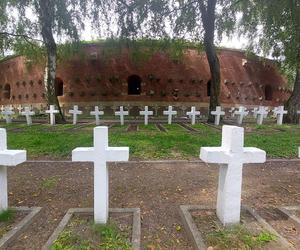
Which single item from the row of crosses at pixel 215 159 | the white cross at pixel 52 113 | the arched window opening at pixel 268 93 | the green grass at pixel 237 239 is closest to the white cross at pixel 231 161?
the row of crosses at pixel 215 159

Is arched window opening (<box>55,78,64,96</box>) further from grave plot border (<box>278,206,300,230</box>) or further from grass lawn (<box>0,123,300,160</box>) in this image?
grave plot border (<box>278,206,300,230</box>)

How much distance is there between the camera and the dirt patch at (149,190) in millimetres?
3393

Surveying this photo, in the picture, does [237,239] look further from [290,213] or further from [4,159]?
[4,159]

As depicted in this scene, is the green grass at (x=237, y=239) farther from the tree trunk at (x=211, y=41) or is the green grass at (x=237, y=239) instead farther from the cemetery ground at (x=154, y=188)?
the tree trunk at (x=211, y=41)

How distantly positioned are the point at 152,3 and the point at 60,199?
12877 millimetres

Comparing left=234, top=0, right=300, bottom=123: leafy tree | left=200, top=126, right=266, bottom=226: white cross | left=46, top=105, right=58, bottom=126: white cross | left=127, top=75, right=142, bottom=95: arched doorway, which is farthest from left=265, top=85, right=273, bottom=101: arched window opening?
left=200, top=126, right=266, bottom=226: white cross

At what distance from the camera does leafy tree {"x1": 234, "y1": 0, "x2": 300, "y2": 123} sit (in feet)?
48.6

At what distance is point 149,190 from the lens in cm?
484

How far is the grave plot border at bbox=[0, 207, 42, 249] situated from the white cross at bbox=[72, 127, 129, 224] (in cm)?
76

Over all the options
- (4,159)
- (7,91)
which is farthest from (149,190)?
(7,91)

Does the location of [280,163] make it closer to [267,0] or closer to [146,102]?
[267,0]

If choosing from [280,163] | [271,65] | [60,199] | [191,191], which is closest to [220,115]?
[280,163]

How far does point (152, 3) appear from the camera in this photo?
15.2m

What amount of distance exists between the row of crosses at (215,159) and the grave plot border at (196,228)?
0.31 m
